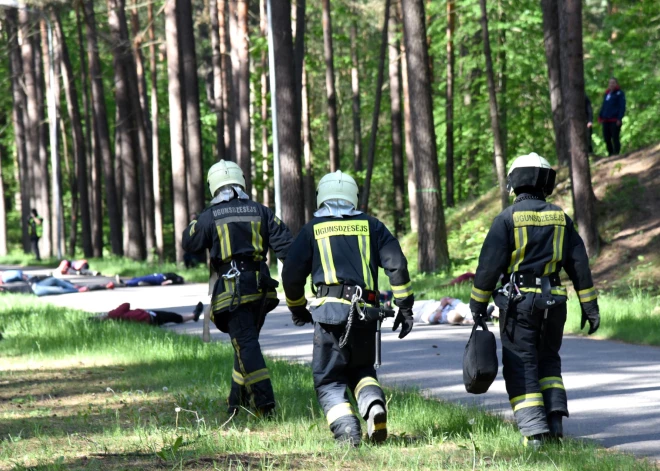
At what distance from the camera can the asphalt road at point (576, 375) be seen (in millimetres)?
7586

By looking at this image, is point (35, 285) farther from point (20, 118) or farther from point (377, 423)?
point (20, 118)

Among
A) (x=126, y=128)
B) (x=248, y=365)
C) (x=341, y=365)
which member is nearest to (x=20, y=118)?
(x=126, y=128)

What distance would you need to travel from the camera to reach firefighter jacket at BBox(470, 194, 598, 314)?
680 cm

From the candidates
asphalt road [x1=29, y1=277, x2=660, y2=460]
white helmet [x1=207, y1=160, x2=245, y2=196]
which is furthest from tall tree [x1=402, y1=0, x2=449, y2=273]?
white helmet [x1=207, y1=160, x2=245, y2=196]

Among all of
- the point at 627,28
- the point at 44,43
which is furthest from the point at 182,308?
the point at 44,43

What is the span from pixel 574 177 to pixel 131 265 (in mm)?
17005

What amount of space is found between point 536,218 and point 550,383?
106 cm

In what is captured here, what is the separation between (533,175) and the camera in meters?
6.99

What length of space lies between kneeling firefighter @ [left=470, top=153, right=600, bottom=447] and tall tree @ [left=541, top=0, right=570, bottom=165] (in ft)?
56.2

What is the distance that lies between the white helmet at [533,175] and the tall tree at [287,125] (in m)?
15.9

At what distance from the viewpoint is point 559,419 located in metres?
6.81

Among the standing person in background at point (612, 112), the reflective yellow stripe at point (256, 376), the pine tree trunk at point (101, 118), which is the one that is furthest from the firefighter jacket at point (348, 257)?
the pine tree trunk at point (101, 118)

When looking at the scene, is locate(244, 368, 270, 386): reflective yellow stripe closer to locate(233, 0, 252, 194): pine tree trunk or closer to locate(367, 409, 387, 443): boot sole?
locate(367, 409, 387, 443): boot sole

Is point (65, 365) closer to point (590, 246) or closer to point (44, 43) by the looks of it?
point (590, 246)
